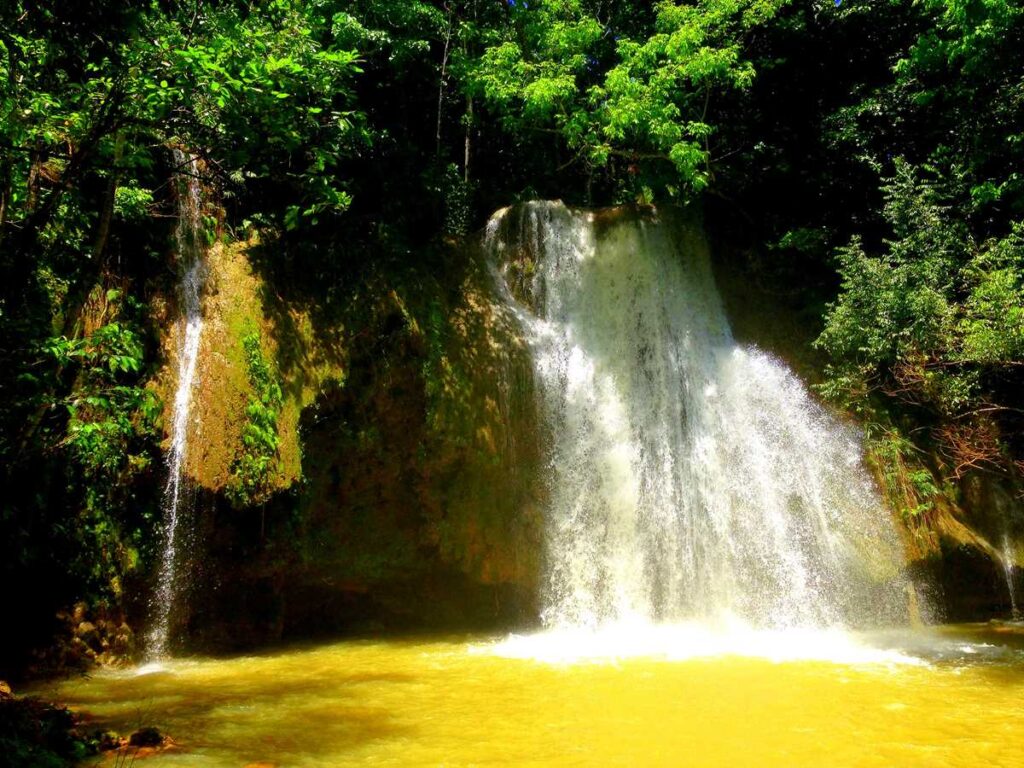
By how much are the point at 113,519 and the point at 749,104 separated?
13589 mm

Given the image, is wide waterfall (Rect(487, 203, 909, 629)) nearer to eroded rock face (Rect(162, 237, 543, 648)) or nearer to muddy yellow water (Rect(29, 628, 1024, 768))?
eroded rock face (Rect(162, 237, 543, 648))

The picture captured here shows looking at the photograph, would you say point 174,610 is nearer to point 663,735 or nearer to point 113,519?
point 113,519

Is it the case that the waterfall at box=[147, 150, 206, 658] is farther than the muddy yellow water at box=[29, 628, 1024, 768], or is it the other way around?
the waterfall at box=[147, 150, 206, 658]

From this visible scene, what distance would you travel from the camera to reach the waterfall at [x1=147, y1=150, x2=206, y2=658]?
328 inches

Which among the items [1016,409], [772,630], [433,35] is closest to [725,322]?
[1016,409]

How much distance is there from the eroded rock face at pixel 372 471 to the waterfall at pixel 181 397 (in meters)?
0.20

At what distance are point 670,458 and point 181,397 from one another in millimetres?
6802

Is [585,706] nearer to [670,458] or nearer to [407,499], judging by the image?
[407,499]

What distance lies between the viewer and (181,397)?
8.91 metres

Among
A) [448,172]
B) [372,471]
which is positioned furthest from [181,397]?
[448,172]

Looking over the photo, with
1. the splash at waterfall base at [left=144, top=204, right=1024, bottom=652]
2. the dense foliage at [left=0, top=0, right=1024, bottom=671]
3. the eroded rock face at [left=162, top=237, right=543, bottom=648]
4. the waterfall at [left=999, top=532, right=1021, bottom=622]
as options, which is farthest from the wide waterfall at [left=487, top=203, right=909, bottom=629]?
the waterfall at [left=999, top=532, right=1021, bottom=622]

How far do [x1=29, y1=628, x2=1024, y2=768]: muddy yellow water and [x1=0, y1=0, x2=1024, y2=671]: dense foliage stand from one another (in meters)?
2.28

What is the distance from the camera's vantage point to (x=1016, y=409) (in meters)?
10.5

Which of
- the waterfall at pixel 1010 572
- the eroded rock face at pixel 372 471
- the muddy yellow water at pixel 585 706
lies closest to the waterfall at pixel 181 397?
the eroded rock face at pixel 372 471
